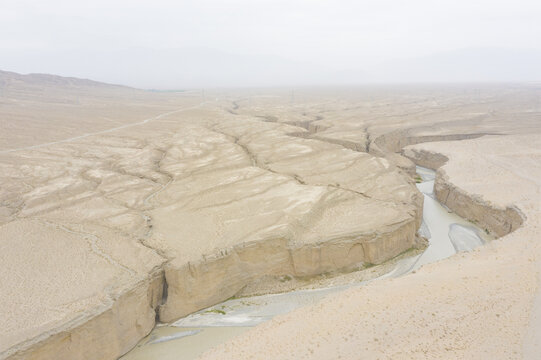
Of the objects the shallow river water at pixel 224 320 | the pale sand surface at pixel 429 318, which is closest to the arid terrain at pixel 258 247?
the pale sand surface at pixel 429 318

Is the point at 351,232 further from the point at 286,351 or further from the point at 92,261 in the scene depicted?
the point at 92,261

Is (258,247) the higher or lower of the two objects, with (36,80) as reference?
lower

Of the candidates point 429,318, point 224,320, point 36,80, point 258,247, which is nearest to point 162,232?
point 258,247

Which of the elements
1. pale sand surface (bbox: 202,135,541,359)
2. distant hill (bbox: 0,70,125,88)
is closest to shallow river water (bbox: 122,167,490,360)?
pale sand surface (bbox: 202,135,541,359)

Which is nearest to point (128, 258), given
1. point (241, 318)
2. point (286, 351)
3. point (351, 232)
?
point (241, 318)

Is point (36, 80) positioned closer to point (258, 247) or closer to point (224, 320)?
point (258, 247)

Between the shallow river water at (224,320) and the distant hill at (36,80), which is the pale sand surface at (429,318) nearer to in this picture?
the shallow river water at (224,320)

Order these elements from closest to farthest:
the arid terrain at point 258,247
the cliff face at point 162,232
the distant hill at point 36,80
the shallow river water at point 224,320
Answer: the arid terrain at point 258,247
the cliff face at point 162,232
the shallow river water at point 224,320
the distant hill at point 36,80
